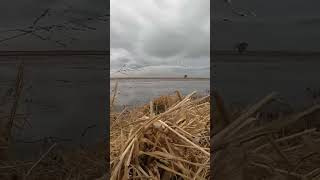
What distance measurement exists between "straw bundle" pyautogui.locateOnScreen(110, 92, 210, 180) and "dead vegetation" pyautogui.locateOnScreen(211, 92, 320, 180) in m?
0.12

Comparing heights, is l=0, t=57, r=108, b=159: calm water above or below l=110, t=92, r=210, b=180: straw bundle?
above

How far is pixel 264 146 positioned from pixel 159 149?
248 millimetres

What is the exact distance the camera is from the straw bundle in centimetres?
90

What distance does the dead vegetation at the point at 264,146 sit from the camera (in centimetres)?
79

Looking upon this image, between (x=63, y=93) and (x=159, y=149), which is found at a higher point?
(x=63, y=93)

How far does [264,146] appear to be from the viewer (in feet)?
2.62

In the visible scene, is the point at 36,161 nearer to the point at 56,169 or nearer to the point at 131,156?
the point at 56,169

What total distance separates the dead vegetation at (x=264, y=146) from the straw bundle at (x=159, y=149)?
115 mm

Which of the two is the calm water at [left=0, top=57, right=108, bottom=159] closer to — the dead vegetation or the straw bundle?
the straw bundle

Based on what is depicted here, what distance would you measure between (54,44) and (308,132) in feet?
1.73

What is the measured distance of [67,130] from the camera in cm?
81

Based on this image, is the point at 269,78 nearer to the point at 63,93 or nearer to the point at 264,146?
the point at 264,146

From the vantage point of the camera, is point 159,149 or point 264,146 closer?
point 264,146

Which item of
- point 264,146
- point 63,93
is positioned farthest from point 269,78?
point 63,93
